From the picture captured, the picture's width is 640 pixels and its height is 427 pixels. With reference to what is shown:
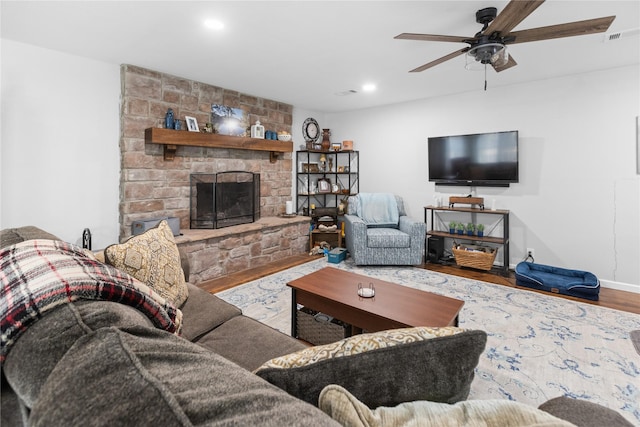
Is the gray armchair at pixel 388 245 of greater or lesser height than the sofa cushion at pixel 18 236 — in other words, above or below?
below

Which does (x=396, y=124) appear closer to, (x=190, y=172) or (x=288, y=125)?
(x=288, y=125)

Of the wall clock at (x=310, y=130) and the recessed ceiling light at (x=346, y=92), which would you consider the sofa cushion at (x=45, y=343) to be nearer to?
the recessed ceiling light at (x=346, y=92)

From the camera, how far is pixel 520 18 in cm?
178

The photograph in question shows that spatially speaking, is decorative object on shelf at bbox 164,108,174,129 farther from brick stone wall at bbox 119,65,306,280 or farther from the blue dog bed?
the blue dog bed

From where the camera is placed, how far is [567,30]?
6.27ft

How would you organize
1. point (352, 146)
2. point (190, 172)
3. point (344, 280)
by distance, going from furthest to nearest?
point (352, 146) → point (190, 172) → point (344, 280)

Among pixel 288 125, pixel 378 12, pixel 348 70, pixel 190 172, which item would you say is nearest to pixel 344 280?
pixel 378 12

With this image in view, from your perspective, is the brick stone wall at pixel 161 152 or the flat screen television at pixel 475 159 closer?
the brick stone wall at pixel 161 152

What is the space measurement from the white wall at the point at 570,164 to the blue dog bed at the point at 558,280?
0.93 ft

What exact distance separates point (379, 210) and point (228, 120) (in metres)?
2.51

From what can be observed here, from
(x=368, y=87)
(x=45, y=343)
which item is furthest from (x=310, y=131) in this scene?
(x=45, y=343)

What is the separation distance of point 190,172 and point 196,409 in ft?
12.6

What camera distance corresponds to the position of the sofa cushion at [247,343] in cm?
136

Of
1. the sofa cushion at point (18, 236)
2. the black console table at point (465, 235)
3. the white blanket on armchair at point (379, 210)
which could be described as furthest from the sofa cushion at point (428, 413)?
the white blanket on armchair at point (379, 210)
